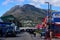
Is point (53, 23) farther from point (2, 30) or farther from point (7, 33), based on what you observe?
point (2, 30)

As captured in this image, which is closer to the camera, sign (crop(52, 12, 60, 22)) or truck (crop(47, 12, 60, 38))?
truck (crop(47, 12, 60, 38))

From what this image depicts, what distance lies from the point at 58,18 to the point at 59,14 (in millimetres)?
2720

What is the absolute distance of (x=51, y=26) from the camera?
54.6m

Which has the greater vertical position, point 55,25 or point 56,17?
point 56,17

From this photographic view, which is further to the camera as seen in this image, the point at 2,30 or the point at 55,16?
the point at 2,30

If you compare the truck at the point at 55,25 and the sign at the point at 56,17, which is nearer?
the truck at the point at 55,25

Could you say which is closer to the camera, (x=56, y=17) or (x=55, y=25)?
(x=55, y=25)

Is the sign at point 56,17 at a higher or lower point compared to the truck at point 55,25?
higher

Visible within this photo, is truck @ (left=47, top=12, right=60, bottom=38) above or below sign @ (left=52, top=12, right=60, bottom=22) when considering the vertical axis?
below

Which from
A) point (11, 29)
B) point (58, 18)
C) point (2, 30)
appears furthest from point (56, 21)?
point (2, 30)

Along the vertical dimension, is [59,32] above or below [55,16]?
below

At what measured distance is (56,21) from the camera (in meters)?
54.8

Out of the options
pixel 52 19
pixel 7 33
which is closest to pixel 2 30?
pixel 7 33

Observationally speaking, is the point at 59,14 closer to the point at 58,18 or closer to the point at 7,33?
the point at 58,18
